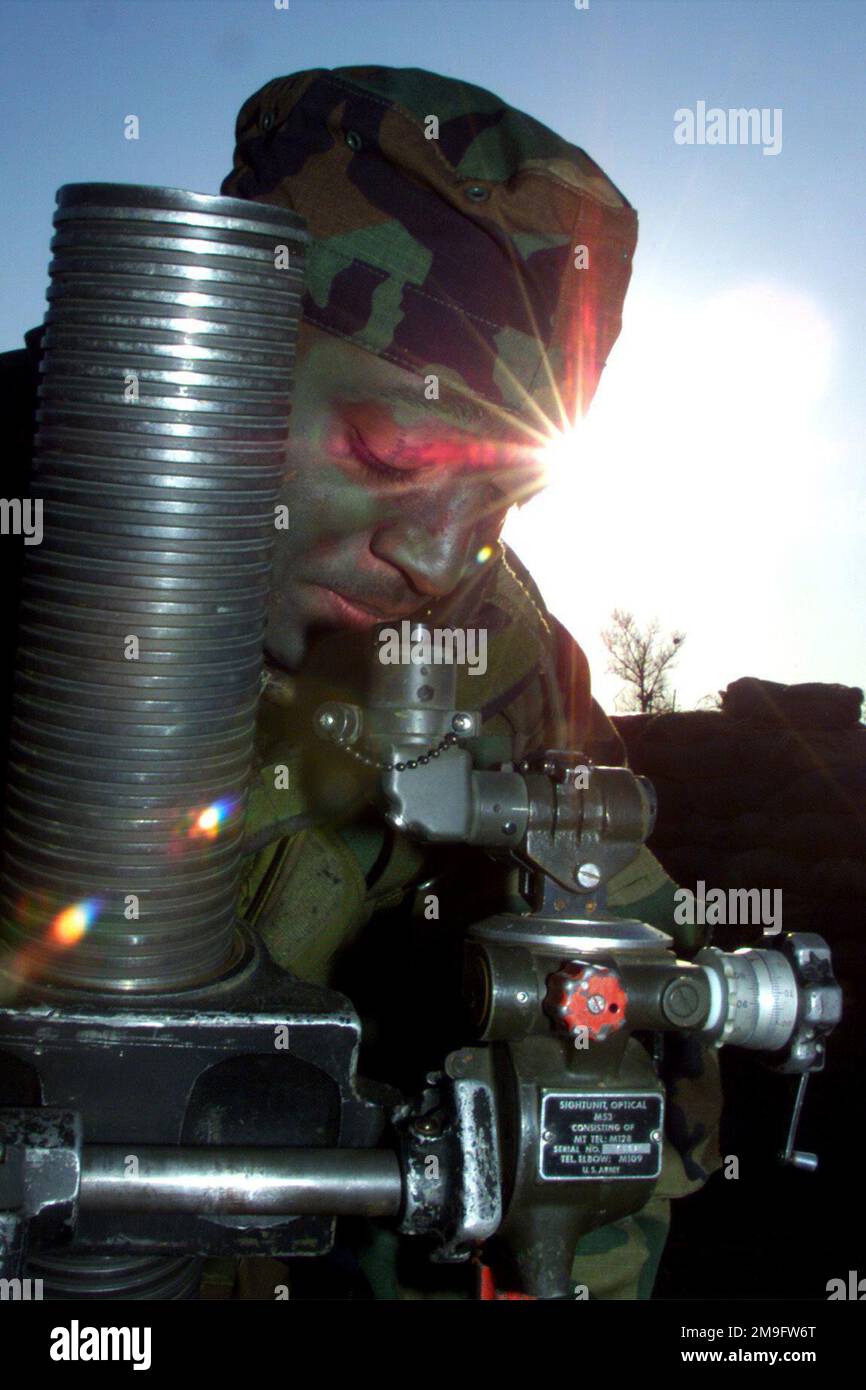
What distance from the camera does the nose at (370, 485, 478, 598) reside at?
2152 mm

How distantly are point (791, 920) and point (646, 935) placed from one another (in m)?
5.77

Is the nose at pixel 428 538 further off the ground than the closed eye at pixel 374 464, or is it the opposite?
the closed eye at pixel 374 464

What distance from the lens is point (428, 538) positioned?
2.17 metres

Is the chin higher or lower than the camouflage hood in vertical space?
lower

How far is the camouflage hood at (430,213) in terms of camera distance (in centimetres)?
206

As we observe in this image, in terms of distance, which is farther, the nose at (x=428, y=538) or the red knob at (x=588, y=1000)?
the nose at (x=428, y=538)

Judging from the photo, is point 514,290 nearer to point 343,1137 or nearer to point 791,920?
point 343,1137
